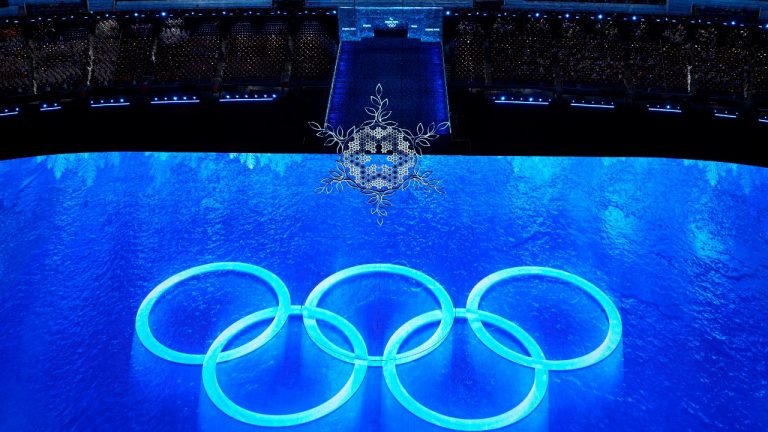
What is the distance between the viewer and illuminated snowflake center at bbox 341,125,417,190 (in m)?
9.27

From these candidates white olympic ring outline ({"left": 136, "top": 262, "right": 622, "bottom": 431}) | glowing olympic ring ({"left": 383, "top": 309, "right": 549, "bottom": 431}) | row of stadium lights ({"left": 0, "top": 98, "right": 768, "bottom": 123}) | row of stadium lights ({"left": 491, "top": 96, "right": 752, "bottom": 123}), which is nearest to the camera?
glowing olympic ring ({"left": 383, "top": 309, "right": 549, "bottom": 431})

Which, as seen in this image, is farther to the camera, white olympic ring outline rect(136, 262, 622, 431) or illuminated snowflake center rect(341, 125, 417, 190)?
illuminated snowflake center rect(341, 125, 417, 190)

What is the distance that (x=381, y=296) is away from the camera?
8695 millimetres

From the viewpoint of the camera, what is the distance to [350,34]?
1410 centimetres

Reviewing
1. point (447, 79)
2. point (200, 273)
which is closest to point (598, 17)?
point (447, 79)

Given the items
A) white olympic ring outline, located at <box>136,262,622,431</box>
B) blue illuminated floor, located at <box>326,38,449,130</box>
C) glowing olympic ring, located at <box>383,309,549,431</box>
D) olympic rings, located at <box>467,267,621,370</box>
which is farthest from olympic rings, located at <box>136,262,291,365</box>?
blue illuminated floor, located at <box>326,38,449,130</box>

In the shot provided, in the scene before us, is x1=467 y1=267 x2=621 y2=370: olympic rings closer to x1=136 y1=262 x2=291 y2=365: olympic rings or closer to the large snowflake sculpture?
the large snowflake sculpture

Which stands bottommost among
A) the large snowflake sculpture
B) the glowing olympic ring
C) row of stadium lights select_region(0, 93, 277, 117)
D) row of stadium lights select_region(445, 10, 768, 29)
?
the glowing olympic ring

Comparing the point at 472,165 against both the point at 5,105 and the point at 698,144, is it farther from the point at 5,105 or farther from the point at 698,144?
the point at 5,105

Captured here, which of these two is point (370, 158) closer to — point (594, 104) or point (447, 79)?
point (447, 79)

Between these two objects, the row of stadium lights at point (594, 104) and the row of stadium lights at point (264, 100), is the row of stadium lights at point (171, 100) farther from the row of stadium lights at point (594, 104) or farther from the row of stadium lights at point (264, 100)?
the row of stadium lights at point (594, 104)

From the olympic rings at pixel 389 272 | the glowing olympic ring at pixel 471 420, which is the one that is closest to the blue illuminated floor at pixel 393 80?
the olympic rings at pixel 389 272

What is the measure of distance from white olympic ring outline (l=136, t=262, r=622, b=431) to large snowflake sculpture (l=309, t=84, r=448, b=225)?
5.05ft

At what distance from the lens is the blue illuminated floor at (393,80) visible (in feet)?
39.8
